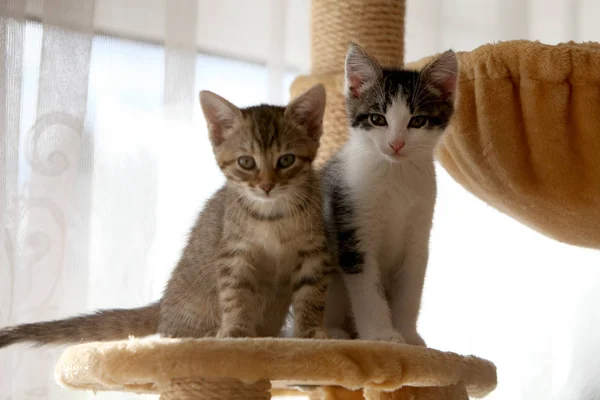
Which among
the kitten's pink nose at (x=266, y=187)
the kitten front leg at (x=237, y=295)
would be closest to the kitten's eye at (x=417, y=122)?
the kitten's pink nose at (x=266, y=187)

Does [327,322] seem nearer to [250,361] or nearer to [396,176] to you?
[396,176]

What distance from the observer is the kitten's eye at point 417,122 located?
148 cm

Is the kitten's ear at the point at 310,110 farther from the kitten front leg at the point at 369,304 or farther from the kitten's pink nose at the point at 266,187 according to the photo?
the kitten front leg at the point at 369,304

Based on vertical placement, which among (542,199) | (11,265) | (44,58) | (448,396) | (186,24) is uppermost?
(186,24)

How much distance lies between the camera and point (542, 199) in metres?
1.84

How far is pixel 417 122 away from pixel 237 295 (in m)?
0.53

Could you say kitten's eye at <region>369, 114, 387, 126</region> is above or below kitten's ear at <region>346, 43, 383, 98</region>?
below

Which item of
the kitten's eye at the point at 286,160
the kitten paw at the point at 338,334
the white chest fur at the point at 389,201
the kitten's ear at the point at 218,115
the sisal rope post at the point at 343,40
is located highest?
the sisal rope post at the point at 343,40

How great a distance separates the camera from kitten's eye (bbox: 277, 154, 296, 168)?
1.38 m

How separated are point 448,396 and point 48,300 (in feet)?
3.58

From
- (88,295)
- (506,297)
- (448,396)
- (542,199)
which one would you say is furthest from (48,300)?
(506,297)

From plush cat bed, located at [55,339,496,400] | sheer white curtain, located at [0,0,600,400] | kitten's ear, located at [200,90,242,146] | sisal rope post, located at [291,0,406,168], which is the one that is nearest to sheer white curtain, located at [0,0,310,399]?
sheer white curtain, located at [0,0,600,400]

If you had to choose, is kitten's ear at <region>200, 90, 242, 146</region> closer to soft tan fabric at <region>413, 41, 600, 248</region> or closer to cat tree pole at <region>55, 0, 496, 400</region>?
cat tree pole at <region>55, 0, 496, 400</region>

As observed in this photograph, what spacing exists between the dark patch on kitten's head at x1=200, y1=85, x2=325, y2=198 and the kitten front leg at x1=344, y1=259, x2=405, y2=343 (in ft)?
0.80
